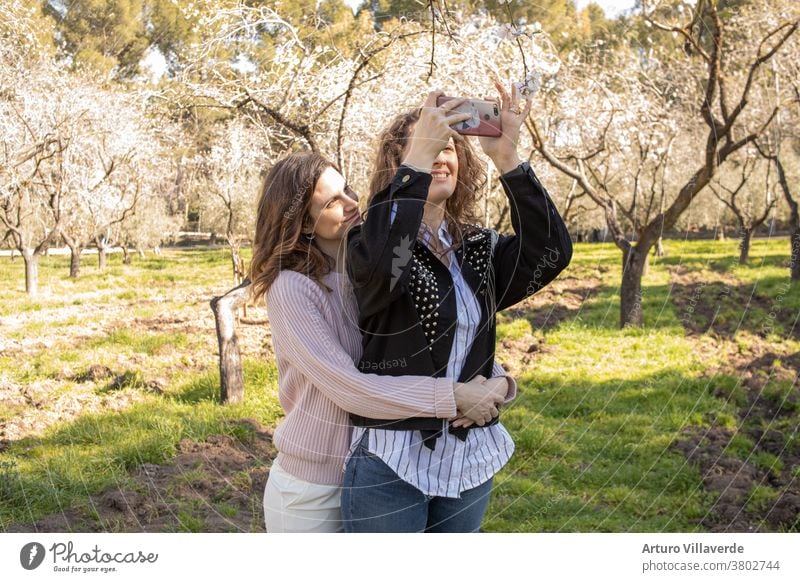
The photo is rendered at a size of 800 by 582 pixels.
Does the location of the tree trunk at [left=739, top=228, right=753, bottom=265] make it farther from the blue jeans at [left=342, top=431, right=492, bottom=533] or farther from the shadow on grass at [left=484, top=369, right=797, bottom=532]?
the blue jeans at [left=342, top=431, right=492, bottom=533]

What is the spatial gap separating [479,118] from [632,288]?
3809 millimetres

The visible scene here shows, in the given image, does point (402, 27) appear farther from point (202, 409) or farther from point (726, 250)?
point (726, 250)

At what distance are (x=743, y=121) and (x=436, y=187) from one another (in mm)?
9761

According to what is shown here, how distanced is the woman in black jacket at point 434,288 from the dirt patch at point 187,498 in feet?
4.95

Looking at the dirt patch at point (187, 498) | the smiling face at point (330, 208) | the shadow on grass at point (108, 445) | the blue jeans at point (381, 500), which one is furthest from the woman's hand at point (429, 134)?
the shadow on grass at point (108, 445)

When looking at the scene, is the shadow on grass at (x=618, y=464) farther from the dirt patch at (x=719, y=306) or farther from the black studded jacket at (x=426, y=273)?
the black studded jacket at (x=426, y=273)

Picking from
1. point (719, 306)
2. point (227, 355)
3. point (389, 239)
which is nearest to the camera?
point (389, 239)

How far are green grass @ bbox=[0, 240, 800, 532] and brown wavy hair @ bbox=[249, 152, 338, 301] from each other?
1573mm

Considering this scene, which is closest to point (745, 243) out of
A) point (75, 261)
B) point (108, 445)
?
point (75, 261)

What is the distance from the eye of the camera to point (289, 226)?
136cm

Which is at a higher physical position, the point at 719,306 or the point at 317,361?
the point at 317,361

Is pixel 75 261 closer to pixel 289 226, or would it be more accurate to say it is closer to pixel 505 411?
pixel 505 411

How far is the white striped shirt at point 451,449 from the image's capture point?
1326 mm

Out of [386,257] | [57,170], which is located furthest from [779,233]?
[386,257]
